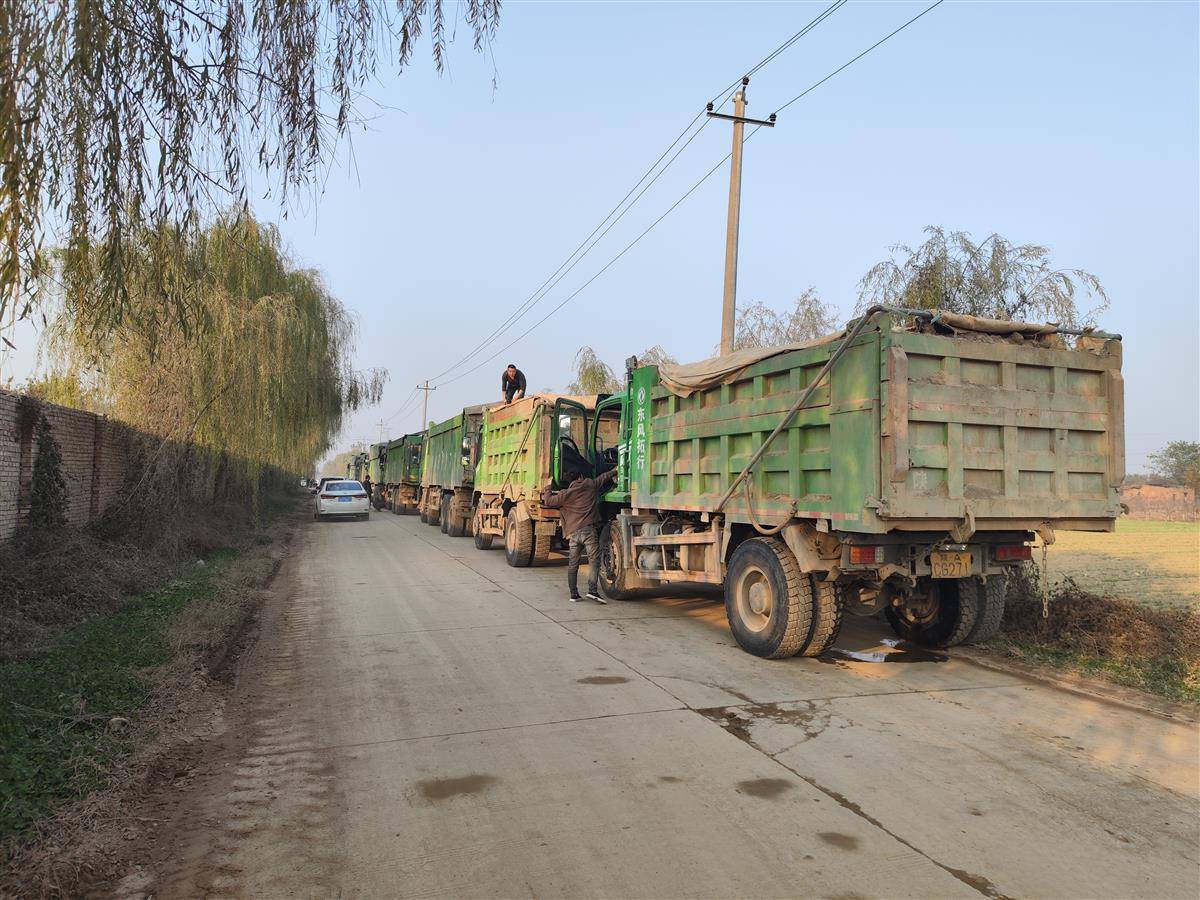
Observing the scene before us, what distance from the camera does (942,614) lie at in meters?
7.39

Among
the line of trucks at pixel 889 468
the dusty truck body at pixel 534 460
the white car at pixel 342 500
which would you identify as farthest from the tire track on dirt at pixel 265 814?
the white car at pixel 342 500

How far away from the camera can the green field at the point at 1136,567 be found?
1073 centimetres

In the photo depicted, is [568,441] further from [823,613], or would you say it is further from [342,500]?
[342,500]

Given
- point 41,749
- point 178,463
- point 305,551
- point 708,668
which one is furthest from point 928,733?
point 305,551

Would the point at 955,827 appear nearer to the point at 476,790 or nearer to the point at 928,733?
the point at 928,733

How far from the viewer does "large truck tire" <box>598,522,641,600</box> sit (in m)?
9.86

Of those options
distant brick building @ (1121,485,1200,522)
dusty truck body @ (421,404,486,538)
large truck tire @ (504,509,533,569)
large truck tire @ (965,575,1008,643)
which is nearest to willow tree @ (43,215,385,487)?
dusty truck body @ (421,404,486,538)

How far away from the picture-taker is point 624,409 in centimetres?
1001

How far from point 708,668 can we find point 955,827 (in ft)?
10.2

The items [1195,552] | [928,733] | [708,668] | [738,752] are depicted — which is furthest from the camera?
[1195,552]

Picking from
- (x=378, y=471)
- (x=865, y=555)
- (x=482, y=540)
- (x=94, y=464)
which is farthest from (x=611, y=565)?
(x=378, y=471)

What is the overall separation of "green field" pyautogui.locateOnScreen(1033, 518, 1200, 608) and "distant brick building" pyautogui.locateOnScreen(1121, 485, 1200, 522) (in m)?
17.9

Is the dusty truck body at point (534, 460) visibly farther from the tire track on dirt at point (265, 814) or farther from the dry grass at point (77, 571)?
the tire track on dirt at point (265, 814)

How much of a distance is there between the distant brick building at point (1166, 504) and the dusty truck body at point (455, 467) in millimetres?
34733
